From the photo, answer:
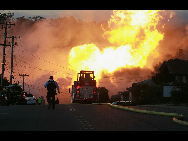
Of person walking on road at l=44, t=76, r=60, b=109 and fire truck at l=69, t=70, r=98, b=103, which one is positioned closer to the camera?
person walking on road at l=44, t=76, r=60, b=109

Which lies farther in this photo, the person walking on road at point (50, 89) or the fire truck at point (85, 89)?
the fire truck at point (85, 89)

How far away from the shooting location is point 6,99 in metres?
32.9

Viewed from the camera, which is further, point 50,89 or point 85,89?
point 85,89
